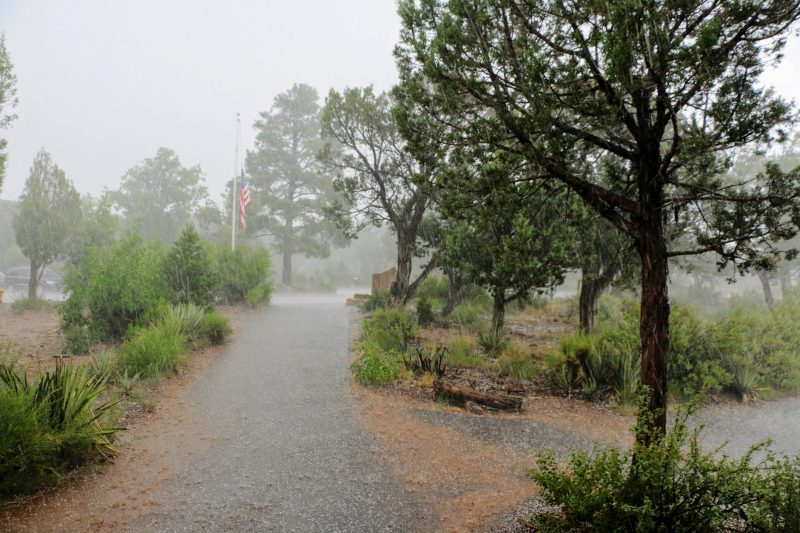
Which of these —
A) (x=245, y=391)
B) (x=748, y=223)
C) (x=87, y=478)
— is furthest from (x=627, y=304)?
(x=87, y=478)

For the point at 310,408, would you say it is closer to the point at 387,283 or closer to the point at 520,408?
the point at 520,408

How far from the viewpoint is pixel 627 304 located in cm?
970

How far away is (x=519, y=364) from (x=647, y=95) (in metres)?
5.74

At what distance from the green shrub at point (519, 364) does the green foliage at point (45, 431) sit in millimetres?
6485

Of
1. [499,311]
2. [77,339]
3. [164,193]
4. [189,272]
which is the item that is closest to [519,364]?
[499,311]

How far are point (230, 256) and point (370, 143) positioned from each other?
7.61 m

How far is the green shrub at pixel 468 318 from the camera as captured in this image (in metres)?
12.4

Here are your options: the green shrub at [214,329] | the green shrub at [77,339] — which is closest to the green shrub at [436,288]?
the green shrub at [214,329]

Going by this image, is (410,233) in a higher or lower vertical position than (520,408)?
higher

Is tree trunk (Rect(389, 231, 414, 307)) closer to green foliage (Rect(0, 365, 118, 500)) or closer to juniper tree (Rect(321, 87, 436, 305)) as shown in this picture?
juniper tree (Rect(321, 87, 436, 305))

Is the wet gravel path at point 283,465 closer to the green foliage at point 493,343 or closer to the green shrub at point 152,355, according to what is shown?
the green shrub at point 152,355

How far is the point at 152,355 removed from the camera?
7816 mm

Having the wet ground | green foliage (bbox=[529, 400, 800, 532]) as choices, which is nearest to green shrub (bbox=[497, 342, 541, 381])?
the wet ground

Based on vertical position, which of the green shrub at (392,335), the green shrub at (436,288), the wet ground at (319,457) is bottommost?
the wet ground at (319,457)
